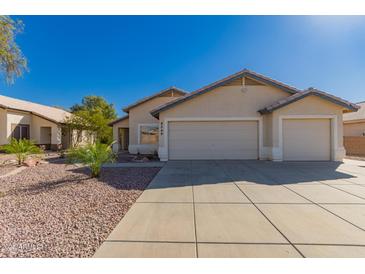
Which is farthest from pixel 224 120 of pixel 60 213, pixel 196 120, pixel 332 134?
pixel 60 213

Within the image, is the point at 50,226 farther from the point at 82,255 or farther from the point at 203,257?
the point at 203,257

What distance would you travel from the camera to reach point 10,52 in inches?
287

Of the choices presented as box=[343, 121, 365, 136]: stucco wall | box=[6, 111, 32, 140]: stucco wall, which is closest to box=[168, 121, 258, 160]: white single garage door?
box=[343, 121, 365, 136]: stucco wall

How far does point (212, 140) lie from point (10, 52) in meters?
10.2

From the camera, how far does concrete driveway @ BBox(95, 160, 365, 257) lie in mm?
2539

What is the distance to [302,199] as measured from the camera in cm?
441

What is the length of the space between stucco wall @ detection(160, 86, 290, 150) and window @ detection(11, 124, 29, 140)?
15.3 m

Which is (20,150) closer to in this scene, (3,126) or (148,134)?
(148,134)

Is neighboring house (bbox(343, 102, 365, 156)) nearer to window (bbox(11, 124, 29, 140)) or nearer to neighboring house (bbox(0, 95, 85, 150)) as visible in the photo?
neighboring house (bbox(0, 95, 85, 150))

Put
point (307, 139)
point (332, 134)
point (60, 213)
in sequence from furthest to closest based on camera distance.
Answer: point (307, 139) < point (332, 134) < point (60, 213)

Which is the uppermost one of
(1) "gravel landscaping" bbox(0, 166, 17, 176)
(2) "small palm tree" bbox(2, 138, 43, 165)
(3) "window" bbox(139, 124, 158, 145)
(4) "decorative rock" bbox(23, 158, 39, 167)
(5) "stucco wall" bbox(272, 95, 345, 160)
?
(5) "stucco wall" bbox(272, 95, 345, 160)

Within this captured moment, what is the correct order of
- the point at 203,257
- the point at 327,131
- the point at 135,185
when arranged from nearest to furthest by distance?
the point at 203,257
the point at 135,185
the point at 327,131

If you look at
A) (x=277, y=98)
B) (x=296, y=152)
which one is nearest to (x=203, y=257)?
(x=296, y=152)
